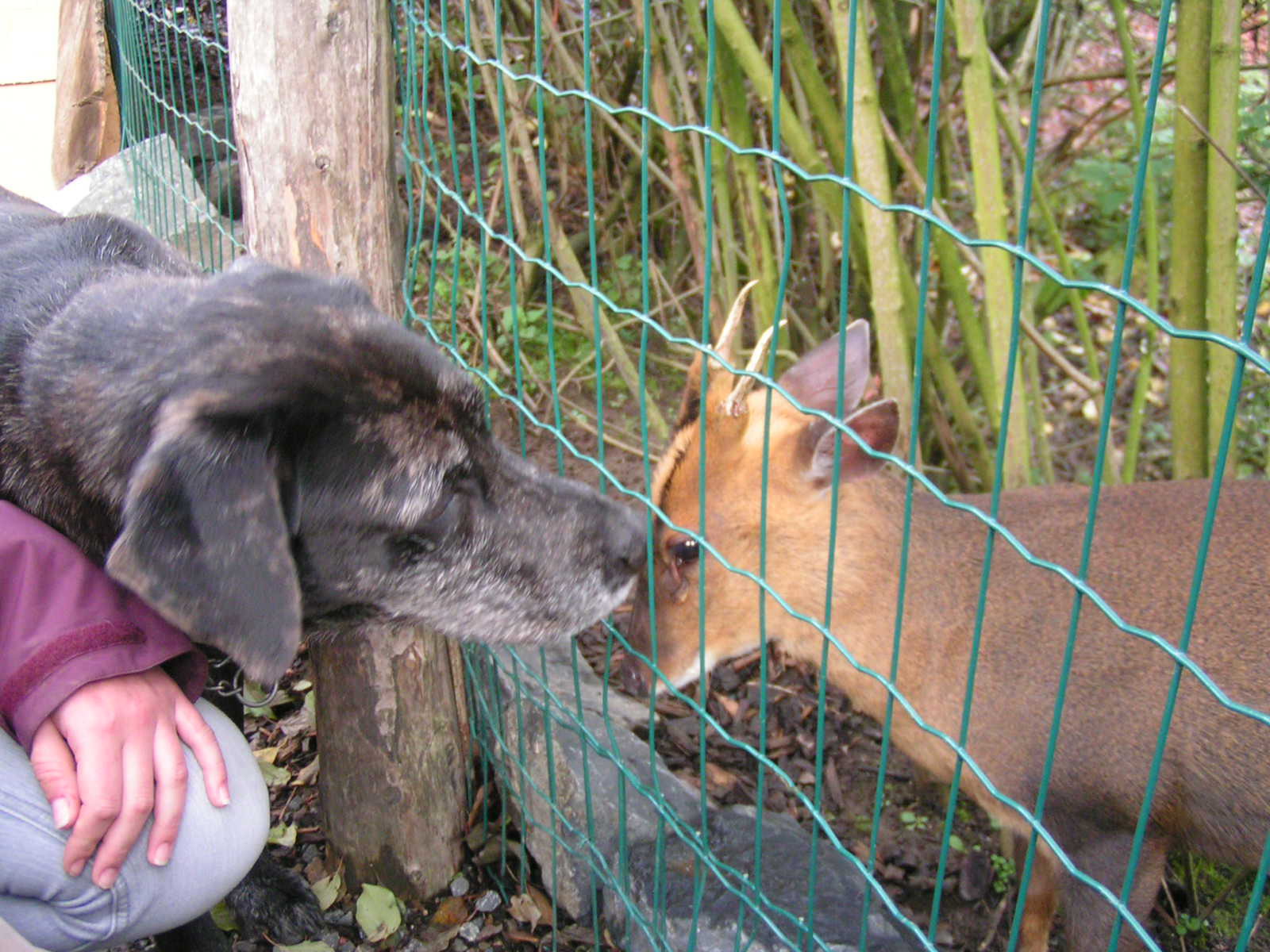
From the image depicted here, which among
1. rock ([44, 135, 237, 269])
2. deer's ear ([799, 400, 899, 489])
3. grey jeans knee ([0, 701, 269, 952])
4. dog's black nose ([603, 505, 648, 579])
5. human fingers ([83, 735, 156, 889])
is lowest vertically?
grey jeans knee ([0, 701, 269, 952])

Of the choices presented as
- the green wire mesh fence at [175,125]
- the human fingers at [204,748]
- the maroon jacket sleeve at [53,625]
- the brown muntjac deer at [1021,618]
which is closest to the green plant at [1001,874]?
the brown muntjac deer at [1021,618]

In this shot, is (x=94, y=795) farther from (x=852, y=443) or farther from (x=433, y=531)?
(x=852, y=443)

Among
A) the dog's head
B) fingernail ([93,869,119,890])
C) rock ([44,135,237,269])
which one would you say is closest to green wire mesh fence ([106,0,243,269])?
rock ([44,135,237,269])

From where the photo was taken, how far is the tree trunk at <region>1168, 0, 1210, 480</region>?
2.98m

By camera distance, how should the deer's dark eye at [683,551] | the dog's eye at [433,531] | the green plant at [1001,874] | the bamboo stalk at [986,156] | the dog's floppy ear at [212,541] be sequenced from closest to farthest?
the dog's floppy ear at [212,541] < the dog's eye at [433,531] < the bamboo stalk at [986,156] < the deer's dark eye at [683,551] < the green plant at [1001,874]

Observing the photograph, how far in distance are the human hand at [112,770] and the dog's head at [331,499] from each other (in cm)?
28

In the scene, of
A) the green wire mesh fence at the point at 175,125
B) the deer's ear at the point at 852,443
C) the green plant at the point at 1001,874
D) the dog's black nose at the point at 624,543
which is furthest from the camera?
the green wire mesh fence at the point at 175,125

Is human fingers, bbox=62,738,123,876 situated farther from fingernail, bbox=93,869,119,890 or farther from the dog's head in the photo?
the dog's head

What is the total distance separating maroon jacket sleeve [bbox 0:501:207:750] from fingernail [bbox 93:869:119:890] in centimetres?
24

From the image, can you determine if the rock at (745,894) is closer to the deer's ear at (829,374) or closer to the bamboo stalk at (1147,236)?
the deer's ear at (829,374)

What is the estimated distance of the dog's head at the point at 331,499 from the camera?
1793 millimetres

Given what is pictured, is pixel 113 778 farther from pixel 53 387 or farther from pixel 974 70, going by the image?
pixel 974 70

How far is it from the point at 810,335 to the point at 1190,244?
1963mm

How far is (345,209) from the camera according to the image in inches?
108
